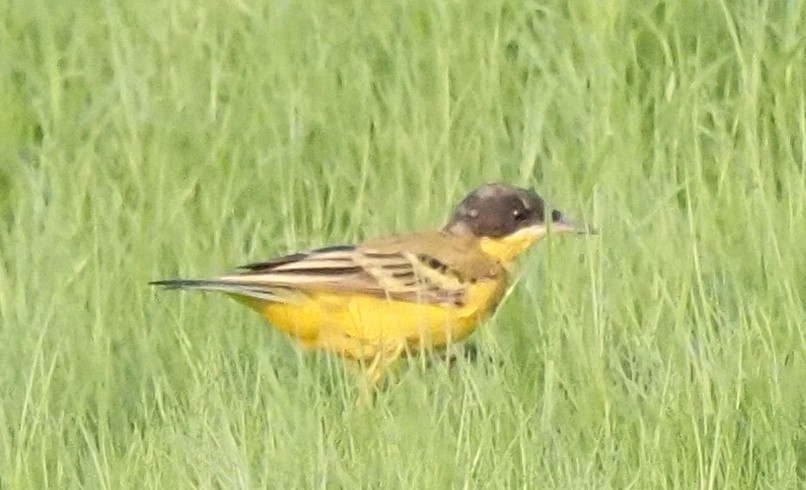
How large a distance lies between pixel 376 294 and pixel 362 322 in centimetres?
9

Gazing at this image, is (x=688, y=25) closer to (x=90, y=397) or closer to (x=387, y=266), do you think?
(x=387, y=266)

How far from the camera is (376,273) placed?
201 inches

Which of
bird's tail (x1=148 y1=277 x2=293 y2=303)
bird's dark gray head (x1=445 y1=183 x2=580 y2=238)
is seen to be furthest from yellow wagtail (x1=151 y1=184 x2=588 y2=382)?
bird's dark gray head (x1=445 y1=183 x2=580 y2=238)

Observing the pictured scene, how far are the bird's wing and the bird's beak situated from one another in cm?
23

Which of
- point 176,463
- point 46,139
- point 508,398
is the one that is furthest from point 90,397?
point 46,139

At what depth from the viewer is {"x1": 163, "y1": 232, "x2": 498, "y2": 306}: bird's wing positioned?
5.00 metres

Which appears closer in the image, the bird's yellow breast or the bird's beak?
the bird's yellow breast

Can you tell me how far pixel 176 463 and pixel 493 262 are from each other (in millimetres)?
1600

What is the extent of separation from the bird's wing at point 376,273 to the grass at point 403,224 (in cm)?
19

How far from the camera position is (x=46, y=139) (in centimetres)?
617

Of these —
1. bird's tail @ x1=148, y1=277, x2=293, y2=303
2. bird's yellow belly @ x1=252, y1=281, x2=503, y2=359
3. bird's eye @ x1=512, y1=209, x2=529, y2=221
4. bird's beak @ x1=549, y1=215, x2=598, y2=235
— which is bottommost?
Result: bird's yellow belly @ x1=252, y1=281, x2=503, y2=359

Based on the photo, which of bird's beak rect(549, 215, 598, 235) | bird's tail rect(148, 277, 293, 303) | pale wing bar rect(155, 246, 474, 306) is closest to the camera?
bird's tail rect(148, 277, 293, 303)

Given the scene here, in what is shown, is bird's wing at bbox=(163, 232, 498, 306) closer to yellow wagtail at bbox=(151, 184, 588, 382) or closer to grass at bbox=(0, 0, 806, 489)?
yellow wagtail at bbox=(151, 184, 588, 382)

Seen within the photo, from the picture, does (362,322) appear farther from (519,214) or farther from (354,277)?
(519,214)
